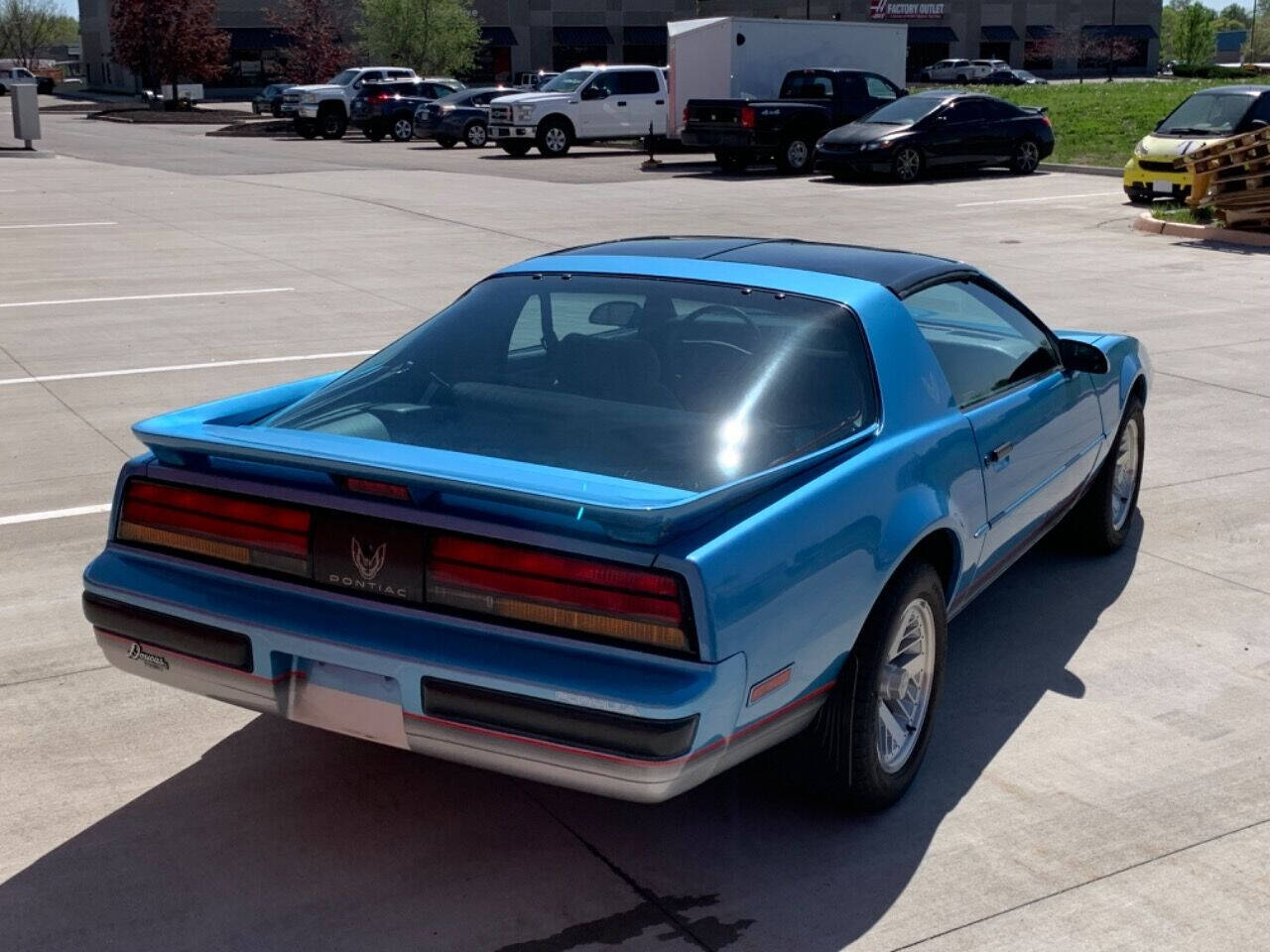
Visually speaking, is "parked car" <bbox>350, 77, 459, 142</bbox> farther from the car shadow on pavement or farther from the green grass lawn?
the car shadow on pavement

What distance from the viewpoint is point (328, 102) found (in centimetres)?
4112

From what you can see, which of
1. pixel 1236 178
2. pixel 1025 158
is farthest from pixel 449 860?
pixel 1025 158

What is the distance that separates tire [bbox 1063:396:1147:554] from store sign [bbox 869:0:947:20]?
242ft

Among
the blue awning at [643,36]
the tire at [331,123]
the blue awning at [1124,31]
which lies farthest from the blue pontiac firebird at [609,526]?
the blue awning at [1124,31]

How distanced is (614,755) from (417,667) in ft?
1.63

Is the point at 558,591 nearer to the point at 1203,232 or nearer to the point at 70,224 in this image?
the point at 1203,232

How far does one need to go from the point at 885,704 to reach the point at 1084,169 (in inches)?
947

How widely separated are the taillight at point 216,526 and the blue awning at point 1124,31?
84.8m

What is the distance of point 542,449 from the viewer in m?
3.77

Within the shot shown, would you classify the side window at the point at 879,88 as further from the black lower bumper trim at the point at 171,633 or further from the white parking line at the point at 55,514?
the black lower bumper trim at the point at 171,633

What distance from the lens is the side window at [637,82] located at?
3316 centimetres

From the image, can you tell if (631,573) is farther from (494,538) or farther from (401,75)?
(401,75)

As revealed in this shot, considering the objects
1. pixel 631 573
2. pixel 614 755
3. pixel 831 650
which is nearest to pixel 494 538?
pixel 631 573

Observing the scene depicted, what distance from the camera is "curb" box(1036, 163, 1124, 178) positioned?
2547cm
